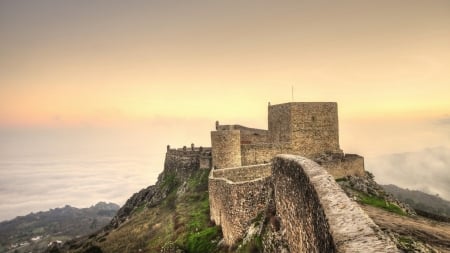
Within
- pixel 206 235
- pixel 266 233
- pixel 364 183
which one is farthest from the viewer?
pixel 364 183

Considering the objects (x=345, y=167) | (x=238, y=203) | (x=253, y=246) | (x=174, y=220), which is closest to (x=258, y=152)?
(x=345, y=167)

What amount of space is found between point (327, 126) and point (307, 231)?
35041 millimetres

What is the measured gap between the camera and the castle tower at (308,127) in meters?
41.4

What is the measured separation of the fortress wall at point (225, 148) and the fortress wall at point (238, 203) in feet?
35.2

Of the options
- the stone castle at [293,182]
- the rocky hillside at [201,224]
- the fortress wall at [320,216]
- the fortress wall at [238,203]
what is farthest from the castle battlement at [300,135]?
the fortress wall at [320,216]

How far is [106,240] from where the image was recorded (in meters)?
46.2

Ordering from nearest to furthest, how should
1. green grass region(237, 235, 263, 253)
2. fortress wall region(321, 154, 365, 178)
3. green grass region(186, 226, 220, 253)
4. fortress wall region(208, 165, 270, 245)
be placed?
green grass region(237, 235, 263, 253) < fortress wall region(208, 165, 270, 245) < green grass region(186, 226, 220, 253) < fortress wall region(321, 154, 365, 178)

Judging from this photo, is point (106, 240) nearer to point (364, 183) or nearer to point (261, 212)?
point (364, 183)

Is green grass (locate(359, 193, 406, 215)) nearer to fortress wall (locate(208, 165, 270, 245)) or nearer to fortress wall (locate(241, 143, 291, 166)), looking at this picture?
fortress wall (locate(208, 165, 270, 245))

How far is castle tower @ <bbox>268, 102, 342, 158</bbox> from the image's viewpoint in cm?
4138

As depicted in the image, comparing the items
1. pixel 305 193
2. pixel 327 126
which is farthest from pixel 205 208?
pixel 305 193

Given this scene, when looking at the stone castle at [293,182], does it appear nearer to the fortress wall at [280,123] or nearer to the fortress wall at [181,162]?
the fortress wall at [280,123]

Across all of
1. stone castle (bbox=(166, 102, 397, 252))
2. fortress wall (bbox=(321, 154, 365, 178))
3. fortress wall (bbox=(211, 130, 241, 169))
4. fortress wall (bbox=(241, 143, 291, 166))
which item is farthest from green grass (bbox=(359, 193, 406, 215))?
A: fortress wall (bbox=(211, 130, 241, 169))

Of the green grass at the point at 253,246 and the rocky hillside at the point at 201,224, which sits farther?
the green grass at the point at 253,246
